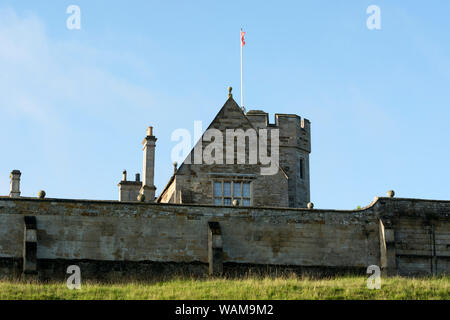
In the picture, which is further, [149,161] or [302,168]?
[302,168]

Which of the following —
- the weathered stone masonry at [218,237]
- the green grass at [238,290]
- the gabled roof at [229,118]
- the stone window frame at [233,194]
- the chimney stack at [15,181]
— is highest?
the gabled roof at [229,118]

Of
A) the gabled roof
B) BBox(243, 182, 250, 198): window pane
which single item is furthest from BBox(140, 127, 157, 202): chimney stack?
BBox(243, 182, 250, 198): window pane

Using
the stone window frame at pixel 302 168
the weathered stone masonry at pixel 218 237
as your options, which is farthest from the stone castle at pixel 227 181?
the stone window frame at pixel 302 168

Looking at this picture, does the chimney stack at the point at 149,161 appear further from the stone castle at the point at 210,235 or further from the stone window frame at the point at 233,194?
the stone window frame at the point at 233,194

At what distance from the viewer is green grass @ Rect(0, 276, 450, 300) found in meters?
41.5

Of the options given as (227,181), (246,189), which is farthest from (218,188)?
(246,189)

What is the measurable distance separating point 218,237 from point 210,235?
431 millimetres

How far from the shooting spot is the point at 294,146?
6406 centimetres

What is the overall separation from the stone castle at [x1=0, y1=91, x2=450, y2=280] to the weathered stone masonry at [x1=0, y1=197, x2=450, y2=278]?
A: 5 centimetres

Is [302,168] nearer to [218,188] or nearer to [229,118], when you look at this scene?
[229,118]

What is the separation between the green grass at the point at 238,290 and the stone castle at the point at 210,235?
260 cm

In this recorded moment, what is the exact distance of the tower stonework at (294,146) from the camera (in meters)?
62.9

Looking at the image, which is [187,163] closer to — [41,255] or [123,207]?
[123,207]
